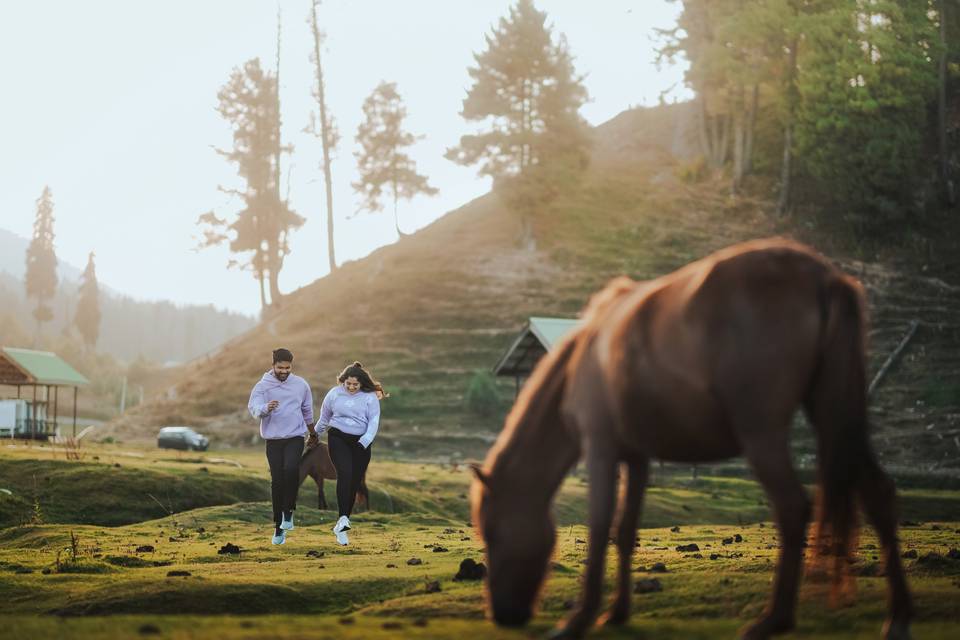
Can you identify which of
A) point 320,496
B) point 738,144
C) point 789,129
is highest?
point 738,144

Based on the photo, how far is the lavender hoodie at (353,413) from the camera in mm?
12750

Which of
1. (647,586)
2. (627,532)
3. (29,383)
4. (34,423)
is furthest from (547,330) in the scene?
(627,532)

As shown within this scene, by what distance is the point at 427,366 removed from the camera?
4966 centimetres

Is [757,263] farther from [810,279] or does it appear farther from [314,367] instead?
[314,367]

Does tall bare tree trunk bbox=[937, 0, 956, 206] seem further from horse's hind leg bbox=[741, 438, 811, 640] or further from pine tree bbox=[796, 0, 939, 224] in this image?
horse's hind leg bbox=[741, 438, 811, 640]

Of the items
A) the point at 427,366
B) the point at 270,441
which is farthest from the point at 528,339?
the point at 270,441

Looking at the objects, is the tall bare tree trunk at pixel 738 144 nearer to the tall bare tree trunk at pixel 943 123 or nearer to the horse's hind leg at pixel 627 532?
the tall bare tree trunk at pixel 943 123

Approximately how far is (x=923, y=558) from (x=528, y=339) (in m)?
24.9

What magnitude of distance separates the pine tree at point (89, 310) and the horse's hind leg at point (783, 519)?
10180 centimetres

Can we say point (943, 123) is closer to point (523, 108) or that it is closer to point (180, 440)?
point (523, 108)

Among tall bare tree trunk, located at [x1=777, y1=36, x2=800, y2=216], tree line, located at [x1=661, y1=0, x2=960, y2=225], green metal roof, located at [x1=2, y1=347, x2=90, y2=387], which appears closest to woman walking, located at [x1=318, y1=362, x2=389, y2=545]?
green metal roof, located at [x1=2, y1=347, x2=90, y2=387]

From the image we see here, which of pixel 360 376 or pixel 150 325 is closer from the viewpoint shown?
pixel 360 376

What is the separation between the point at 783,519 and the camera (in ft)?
15.0

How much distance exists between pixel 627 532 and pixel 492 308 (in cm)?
4880
